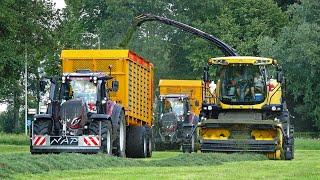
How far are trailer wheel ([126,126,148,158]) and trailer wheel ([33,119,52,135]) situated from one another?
4592 millimetres

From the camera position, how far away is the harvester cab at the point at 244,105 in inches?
1069

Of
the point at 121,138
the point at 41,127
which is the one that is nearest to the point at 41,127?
the point at 41,127

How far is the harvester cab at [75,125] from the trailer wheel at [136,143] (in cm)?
329

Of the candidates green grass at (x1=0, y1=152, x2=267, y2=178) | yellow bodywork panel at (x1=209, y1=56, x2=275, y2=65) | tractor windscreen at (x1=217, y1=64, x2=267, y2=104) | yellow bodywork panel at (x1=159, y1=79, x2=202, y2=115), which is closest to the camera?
green grass at (x1=0, y1=152, x2=267, y2=178)

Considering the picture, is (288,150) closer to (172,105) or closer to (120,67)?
(120,67)

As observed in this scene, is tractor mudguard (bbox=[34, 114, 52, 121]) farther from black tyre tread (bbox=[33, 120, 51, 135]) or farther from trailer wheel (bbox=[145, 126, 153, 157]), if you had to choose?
trailer wheel (bbox=[145, 126, 153, 157])

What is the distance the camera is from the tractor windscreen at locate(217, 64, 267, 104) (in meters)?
28.7

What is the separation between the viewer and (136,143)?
99.3 feet

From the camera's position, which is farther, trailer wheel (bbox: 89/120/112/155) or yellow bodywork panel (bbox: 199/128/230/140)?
yellow bodywork panel (bbox: 199/128/230/140)

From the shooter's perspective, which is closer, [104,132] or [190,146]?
[104,132]

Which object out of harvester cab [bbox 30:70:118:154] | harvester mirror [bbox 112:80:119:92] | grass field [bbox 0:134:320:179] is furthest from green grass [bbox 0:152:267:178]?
harvester mirror [bbox 112:80:119:92]

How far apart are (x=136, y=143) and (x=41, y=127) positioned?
15.9ft

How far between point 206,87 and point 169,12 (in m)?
51.9

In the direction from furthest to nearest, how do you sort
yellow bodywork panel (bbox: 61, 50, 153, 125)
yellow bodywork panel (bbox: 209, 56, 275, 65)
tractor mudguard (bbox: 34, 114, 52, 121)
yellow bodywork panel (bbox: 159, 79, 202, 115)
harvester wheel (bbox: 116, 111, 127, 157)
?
1. yellow bodywork panel (bbox: 159, 79, 202, 115)
2. yellow bodywork panel (bbox: 61, 50, 153, 125)
3. yellow bodywork panel (bbox: 209, 56, 275, 65)
4. harvester wheel (bbox: 116, 111, 127, 157)
5. tractor mudguard (bbox: 34, 114, 52, 121)
